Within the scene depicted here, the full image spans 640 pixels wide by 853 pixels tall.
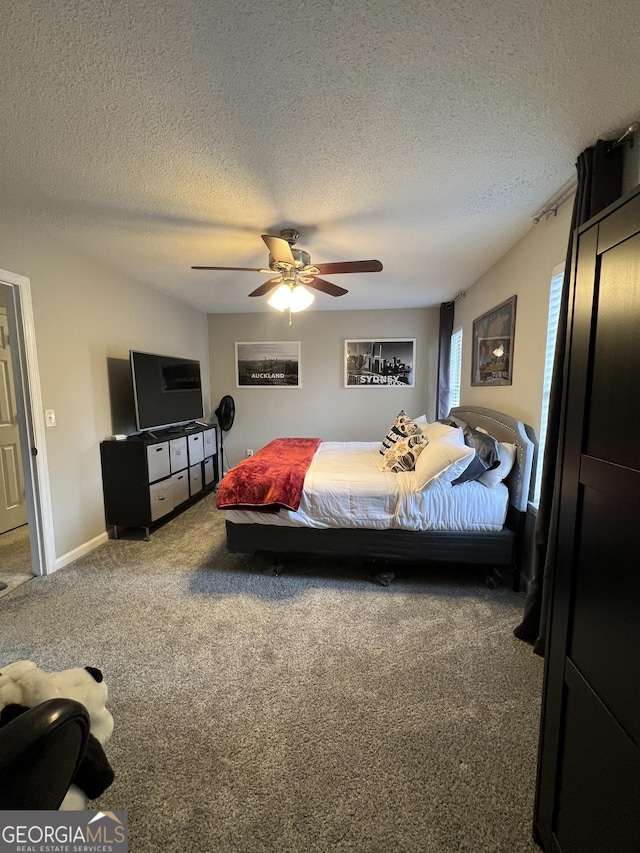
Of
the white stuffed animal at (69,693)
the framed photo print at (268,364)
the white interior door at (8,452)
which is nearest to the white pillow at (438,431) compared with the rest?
the white stuffed animal at (69,693)

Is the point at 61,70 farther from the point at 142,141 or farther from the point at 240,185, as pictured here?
the point at 240,185

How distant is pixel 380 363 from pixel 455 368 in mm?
1028

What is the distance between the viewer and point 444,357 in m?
4.41

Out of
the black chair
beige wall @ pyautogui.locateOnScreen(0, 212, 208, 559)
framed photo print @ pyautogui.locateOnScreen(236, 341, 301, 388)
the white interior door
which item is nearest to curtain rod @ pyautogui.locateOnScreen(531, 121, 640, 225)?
the black chair

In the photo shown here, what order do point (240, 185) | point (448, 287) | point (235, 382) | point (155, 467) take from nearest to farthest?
point (240, 185) → point (155, 467) → point (448, 287) → point (235, 382)

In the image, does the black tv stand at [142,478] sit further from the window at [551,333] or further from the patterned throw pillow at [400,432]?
the window at [551,333]

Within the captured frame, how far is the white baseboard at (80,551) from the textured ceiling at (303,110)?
2.44 metres

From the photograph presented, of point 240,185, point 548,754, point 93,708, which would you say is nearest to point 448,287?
point 240,185

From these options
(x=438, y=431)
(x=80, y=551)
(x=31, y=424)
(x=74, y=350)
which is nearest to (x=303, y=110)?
(x=438, y=431)

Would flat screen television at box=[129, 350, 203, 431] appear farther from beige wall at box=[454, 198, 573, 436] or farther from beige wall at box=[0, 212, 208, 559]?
beige wall at box=[454, 198, 573, 436]

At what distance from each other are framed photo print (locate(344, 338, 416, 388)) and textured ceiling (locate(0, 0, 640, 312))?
7.95ft

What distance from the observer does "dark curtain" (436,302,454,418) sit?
171 inches

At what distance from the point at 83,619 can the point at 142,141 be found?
2.58 meters

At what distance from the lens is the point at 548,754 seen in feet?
3.19
